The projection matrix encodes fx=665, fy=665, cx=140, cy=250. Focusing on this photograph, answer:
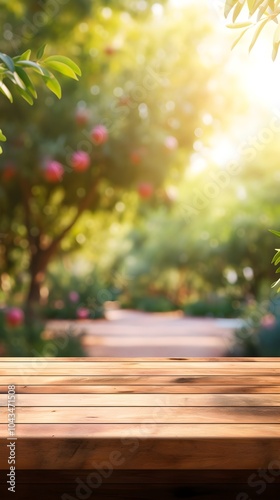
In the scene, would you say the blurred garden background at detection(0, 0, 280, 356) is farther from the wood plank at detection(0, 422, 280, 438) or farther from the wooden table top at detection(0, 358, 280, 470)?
the wood plank at detection(0, 422, 280, 438)

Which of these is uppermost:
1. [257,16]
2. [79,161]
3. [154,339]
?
[79,161]

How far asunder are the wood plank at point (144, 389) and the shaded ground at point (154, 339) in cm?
702

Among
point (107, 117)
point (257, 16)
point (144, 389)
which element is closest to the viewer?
point (257, 16)

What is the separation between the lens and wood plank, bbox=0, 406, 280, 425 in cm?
184

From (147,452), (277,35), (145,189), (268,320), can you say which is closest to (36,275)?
(145,189)

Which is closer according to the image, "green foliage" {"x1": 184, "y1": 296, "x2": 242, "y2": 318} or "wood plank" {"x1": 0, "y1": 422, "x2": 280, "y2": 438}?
"wood plank" {"x1": 0, "y1": 422, "x2": 280, "y2": 438}

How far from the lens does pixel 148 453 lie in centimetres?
171

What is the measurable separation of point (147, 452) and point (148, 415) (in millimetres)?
183

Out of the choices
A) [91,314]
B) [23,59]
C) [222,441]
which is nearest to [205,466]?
[222,441]

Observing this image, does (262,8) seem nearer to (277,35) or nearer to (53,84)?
(277,35)

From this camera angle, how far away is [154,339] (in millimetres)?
Result: 12812

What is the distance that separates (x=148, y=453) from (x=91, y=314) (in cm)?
1497
